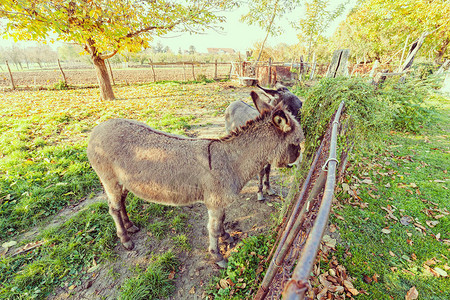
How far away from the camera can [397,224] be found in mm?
3637

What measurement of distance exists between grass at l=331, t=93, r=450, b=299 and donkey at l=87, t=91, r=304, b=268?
1518mm

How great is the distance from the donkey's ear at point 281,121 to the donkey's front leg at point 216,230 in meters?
1.56

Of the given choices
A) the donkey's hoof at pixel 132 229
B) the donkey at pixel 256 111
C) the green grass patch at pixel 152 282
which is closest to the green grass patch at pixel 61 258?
the donkey's hoof at pixel 132 229

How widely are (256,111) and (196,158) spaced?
114 inches

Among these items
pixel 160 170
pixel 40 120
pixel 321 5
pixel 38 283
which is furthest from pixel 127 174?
pixel 321 5

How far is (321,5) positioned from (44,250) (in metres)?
26.4

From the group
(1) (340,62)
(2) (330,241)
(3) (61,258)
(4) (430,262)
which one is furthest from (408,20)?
(3) (61,258)

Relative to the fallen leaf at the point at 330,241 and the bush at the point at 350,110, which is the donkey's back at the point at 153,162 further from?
the fallen leaf at the point at 330,241

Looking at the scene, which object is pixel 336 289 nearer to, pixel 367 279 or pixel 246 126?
pixel 367 279

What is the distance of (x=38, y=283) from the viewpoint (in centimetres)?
279

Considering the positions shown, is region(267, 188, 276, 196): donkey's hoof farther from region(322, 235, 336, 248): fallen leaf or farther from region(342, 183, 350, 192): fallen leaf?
region(342, 183, 350, 192): fallen leaf

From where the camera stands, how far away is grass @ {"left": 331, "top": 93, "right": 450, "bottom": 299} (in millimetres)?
2734

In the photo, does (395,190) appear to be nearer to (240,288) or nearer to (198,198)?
(240,288)

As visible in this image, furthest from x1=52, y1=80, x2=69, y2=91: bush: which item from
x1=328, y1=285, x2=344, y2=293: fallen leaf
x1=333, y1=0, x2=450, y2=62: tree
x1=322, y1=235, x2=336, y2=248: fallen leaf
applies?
x1=333, y1=0, x2=450, y2=62: tree
